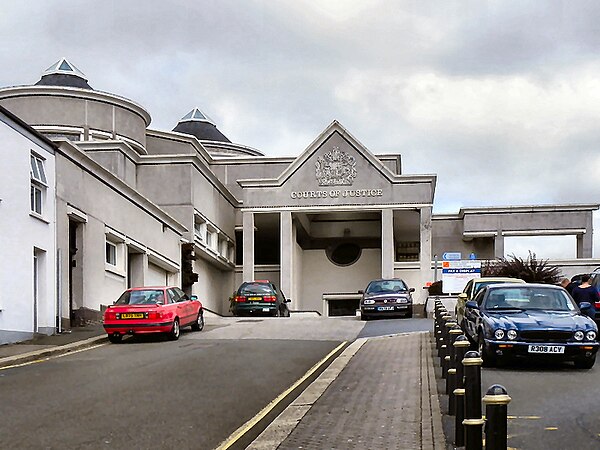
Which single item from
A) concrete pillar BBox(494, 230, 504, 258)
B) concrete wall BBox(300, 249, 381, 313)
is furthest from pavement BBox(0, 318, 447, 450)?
concrete pillar BBox(494, 230, 504, 258)

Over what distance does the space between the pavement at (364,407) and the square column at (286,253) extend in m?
29.1

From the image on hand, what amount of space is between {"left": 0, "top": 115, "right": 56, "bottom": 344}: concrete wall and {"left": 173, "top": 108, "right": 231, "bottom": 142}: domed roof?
40.2 metres

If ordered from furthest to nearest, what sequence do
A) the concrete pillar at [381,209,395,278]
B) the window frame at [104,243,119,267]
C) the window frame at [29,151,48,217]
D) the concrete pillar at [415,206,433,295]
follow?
the concrete pillar at [381,209,395,278] < the concrete pillar at [415,206,433,295] < the window frame at [104,243,119,267] < the window frame at [29,151,48,217]

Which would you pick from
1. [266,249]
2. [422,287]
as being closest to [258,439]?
[422,287]

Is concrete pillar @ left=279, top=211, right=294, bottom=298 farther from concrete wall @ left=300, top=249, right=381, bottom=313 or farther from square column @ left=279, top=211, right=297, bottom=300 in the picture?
concrete wall @ left=300, top=249, right=381, bottom=313

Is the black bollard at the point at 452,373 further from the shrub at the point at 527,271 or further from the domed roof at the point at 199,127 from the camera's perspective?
the domed roof at the point at 199,127

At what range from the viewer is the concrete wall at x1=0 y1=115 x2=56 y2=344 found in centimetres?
1997

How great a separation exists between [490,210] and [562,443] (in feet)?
150

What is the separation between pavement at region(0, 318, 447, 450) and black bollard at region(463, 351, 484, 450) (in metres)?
1.33

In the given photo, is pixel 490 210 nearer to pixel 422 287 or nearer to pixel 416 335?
pixel 422 287

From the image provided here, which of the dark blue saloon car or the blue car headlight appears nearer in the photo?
the dark blue saloon car

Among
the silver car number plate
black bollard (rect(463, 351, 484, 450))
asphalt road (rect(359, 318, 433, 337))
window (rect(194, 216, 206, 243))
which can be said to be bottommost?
asphalt road (rect(359, 318, 433, 337))

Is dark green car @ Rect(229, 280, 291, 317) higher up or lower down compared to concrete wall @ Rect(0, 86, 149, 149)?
lower down

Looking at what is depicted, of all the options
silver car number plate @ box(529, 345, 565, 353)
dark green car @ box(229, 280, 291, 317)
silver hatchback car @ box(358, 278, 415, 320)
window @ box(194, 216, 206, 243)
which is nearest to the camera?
silver car number plate @ box(529, 345, 565, 353)
